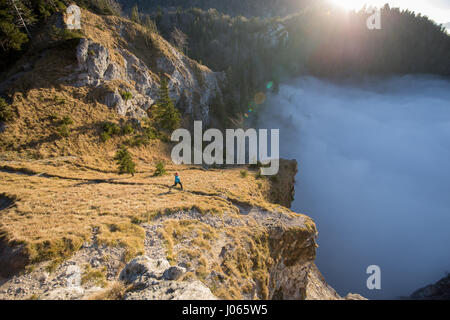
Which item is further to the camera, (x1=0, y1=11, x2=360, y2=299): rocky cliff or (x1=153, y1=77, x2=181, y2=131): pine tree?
(x1=153, y1=77, x2=181, y2=131): pine tree

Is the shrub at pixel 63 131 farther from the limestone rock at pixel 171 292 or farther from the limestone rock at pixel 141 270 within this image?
the limestone rock at pixel 171 292

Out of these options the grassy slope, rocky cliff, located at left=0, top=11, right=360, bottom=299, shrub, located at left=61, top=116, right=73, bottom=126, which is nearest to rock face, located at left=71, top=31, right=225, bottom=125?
rocky cliff, located at left=0, top=11, right=360, bottom=299

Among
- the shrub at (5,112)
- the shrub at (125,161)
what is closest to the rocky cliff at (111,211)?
the shrub at (5,112)

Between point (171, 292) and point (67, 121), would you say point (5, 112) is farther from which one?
point (171, 292)

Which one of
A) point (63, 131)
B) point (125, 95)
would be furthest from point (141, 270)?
point (125, 95)

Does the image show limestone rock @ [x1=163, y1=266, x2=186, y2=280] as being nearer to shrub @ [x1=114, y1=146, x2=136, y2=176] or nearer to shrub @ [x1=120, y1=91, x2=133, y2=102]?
shrub @ [x1=114, y1=146, x2=136, y2=176]

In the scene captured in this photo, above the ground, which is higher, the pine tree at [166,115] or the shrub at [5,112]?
the pine tree at [166,115]

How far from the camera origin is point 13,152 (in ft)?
67.0

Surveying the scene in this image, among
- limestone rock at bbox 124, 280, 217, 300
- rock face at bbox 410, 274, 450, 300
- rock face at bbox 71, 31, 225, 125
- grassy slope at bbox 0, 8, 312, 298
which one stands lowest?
rock face at bbox 410, 274, 450, 300

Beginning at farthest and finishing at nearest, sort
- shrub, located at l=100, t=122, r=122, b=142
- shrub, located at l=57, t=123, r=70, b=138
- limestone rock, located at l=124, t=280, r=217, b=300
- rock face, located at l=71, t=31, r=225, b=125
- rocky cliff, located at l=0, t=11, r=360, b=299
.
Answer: rock face, located at l=71, t=31, r=225, b=125
shrub, located at l=100, t=122, r=122, b=142
shrub, located at l=57, t=123, r=70, b=138
rocky cliff, located at l=0, t=11, r=360, b=299
limestone rock, located at l=124, t=280, r=217, b=300

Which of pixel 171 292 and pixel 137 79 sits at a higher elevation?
pixel 137 79

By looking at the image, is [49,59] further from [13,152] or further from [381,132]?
[381,132]

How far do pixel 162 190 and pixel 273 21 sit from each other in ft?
544

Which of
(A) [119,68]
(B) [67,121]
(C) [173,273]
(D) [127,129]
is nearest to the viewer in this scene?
(C) [173,273]
